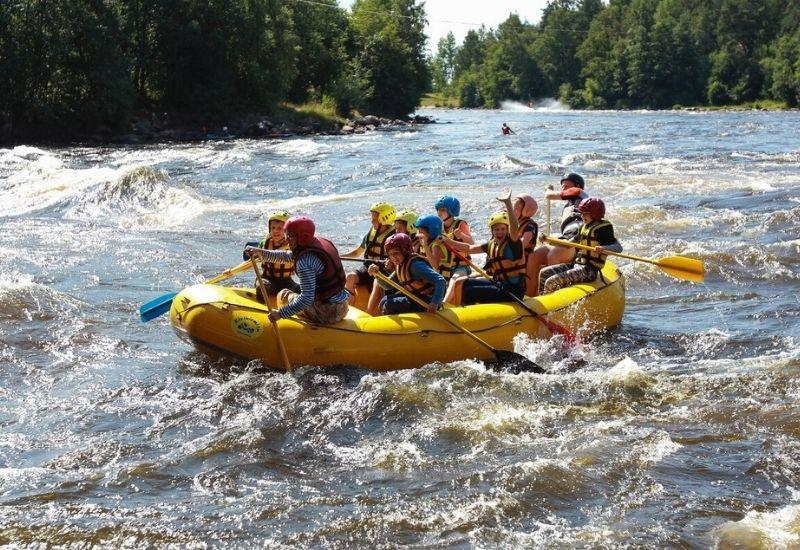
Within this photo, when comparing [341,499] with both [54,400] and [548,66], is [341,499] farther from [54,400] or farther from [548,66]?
[548,66]

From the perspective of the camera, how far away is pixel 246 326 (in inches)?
289

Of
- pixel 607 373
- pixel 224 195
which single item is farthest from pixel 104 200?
pixel 607 373

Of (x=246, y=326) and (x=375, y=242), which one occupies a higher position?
(x=375, y=242)

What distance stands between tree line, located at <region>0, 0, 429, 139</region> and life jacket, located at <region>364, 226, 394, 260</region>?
2647cm

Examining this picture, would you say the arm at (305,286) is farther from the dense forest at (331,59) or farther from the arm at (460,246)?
the dense forest at (331,59)

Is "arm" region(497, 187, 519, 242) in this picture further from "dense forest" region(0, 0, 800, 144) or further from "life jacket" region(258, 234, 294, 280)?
"dense forest" region(0, 0, 800, 144)

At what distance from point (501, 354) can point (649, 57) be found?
237 feet

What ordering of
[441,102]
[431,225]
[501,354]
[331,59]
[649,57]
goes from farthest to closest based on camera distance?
[441,102] < [649,57] < [331,59] < [431,225] < [501,354]

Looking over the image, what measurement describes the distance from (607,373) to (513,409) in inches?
39.6

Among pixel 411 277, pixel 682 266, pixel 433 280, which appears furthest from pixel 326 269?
pixel 682 266

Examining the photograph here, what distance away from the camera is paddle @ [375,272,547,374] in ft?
24.1

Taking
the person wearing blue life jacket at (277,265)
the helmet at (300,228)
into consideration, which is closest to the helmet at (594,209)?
the person wearing blue life jacket at (277,265)

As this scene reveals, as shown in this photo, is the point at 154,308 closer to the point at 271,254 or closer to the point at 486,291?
the point at 271,254

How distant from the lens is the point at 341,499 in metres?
5.20
